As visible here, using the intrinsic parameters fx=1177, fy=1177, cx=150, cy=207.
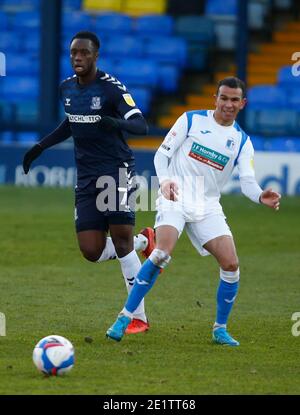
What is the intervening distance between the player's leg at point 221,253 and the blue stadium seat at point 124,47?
17.5 meters

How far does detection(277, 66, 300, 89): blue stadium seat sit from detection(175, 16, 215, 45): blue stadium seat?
1879 millimetres

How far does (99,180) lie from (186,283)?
326cm

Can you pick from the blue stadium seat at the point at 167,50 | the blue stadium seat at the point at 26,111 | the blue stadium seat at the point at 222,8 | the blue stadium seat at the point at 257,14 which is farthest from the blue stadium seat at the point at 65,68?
the blue stadium seat at the point at 257,14

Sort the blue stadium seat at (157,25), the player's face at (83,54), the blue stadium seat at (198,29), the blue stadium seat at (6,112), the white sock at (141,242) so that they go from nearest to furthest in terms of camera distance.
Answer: the player's face at (83,54)
the white sock at (141,242)
the blue stadium seat at (6,112)
the blue stadium seat at (198,29)
the blue stadium seat at (157,25)

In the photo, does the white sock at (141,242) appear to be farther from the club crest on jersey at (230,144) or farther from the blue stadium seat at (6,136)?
the blue stadium seat at (6,136)

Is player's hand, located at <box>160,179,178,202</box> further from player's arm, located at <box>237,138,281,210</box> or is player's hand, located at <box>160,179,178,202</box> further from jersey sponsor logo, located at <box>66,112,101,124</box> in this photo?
jersey sponsor logo, located at <box>66,112,101,124</box>

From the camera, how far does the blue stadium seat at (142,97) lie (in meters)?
24.6

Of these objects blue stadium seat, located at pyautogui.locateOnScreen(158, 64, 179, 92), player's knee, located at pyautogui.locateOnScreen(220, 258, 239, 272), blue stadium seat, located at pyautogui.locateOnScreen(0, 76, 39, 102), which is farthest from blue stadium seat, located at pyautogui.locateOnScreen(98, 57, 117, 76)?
player's knee, located at pyautogui.locateOnScreen(220, 258, 239, 272)

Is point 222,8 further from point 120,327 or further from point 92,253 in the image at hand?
point 120,327

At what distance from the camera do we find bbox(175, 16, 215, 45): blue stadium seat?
25734 millimetres

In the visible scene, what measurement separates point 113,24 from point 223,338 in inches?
728

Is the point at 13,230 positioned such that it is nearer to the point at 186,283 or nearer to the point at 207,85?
the point at 186,283

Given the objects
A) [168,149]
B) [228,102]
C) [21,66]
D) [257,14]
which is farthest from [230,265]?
[21,66]

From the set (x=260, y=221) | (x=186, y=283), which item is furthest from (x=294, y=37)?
(x=186, y=283)
